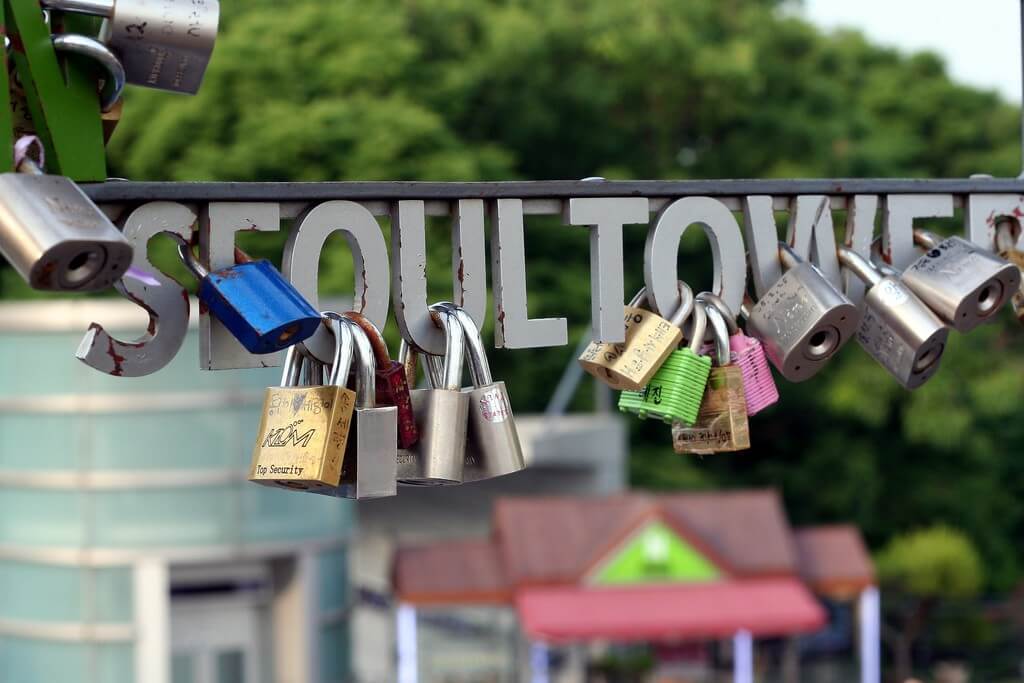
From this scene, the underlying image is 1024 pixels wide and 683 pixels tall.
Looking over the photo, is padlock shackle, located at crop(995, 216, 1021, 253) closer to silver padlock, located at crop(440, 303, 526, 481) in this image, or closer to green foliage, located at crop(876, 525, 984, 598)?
silver padlock, located at crop(440, 303, 526, 481)

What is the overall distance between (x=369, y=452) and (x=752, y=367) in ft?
2.66

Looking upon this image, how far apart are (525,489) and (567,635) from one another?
21.6 ft

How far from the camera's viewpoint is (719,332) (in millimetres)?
2756

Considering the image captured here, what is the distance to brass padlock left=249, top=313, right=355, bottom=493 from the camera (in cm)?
224

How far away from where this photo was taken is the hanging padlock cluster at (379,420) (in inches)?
89.4

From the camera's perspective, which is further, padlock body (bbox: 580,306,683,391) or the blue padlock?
padlock body (bbox: 580,306,683,391)

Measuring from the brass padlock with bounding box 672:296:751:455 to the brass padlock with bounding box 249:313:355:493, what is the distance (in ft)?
2.20

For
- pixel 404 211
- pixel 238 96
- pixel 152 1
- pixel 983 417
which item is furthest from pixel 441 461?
pixel 983 417

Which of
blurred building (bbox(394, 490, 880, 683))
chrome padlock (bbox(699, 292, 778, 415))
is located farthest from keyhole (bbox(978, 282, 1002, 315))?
blurred building (bbox(394, 490, 880, 683))

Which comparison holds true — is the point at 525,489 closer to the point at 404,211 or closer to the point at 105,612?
the point at 105,612

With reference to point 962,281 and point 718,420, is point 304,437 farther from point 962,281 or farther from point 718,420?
point 962,281

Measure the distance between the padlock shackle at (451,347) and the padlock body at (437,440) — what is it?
31mm

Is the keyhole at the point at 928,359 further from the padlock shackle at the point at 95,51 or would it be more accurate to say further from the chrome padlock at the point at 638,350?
the padlock shackle at the point at 95,51

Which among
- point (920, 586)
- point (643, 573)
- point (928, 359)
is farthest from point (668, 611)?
point (928, 359)
